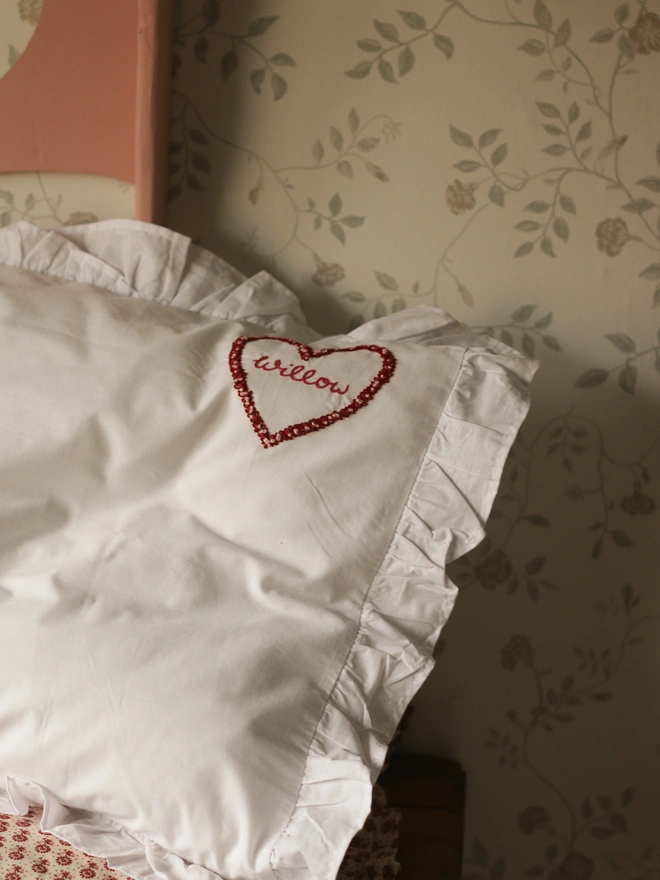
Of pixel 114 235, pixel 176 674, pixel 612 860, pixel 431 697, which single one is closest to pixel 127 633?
pixel 176 674

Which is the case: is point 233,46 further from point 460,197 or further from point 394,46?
point 460,197

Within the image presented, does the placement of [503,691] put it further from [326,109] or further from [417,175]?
[326,109]

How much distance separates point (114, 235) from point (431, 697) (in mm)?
774

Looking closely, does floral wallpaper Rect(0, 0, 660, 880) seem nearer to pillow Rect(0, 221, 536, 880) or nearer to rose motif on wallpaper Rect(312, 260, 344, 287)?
rose motif on wallpaper Rect(312, 260, 344, 287)

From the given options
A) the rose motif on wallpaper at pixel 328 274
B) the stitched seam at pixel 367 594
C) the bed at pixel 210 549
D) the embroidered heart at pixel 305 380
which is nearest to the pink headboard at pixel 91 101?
the bed at pixel 210 549

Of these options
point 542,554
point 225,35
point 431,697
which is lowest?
point 431,697

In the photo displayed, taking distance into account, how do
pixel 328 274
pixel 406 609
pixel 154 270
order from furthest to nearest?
pixel 328 274, pixel 154 270, pixel 406 609

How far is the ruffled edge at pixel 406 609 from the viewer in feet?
1.76

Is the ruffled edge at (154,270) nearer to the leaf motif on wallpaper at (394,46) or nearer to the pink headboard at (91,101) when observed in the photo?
the pink headboard at (91,101)

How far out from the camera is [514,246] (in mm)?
975

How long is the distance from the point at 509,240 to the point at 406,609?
0.53 metres

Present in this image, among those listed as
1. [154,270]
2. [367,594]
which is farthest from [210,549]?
[154,270]

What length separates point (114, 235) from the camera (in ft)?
2.99

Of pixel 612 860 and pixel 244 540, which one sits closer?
pixel 244 540
